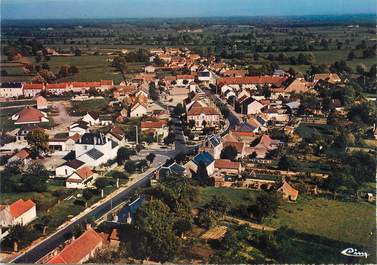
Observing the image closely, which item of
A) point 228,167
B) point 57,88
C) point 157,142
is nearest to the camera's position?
point 228,167

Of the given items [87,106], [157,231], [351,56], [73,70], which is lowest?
[87,106]

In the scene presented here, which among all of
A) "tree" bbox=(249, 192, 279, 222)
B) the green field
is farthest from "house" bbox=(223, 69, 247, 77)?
"tree" bbox=(249, 192, 279, 222)

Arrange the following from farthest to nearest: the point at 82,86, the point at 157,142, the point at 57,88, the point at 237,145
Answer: the point at 82,86, the point at 57,88, the point at 157,142, the point at 237,145

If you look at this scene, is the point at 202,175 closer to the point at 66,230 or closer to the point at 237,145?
the point at 237,145

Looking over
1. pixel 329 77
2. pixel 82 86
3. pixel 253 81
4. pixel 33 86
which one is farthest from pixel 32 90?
pixel 329 77

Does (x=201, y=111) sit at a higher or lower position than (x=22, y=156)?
higher

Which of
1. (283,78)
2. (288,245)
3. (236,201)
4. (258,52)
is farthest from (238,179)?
(258,52)
